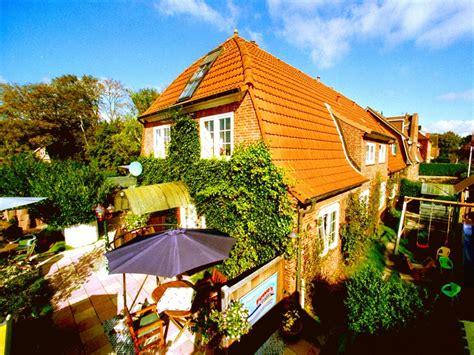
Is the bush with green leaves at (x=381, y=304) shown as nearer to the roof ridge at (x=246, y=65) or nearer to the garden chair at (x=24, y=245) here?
the roof ridge at (x=246, y=65)

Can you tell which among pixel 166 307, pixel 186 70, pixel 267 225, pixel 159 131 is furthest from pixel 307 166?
pixel 186 70

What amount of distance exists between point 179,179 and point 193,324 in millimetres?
5649

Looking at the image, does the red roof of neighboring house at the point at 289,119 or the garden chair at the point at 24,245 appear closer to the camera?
the red roof of neighboring house at the point at 289,119

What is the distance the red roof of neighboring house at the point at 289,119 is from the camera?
6771 mm

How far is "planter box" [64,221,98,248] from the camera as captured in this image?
414 inches

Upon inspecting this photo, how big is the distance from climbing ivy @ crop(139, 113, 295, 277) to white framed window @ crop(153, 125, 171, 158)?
271 cm

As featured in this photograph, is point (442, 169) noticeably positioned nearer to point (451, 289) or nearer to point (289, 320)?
point (451, 289)

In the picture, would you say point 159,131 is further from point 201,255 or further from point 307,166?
point 201,255

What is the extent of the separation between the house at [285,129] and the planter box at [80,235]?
5064 mm

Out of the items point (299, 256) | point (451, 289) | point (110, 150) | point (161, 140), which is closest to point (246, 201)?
point (299, 256)

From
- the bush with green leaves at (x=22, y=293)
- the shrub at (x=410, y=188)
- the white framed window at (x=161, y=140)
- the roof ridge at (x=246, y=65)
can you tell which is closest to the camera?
the bush with green leaves at (x=22, y=293)

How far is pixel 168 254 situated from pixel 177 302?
75.0 inches

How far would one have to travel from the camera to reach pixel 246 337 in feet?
17.9

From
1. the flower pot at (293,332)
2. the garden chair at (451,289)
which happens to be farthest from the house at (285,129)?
the garden chair at (451,289)
